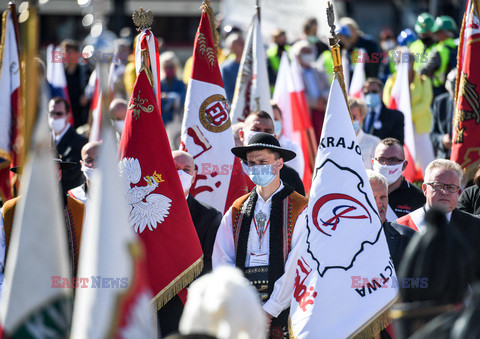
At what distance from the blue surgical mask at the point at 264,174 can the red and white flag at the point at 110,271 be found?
2.90 metres

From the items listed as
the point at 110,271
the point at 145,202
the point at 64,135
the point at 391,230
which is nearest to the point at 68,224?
the point at 145,202

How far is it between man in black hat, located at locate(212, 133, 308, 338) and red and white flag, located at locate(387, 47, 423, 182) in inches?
138

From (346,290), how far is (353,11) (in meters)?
18.6

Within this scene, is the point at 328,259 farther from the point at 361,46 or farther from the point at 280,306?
the point at 361,46

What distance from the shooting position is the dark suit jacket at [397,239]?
19.1ft

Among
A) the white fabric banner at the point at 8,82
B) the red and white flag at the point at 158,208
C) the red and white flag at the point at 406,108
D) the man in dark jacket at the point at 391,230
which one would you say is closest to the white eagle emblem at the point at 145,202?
the red and white flag at the point at 158,208

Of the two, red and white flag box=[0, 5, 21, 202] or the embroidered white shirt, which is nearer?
the embroidered white shirt

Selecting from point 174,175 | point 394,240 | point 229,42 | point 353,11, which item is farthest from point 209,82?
point 353,11

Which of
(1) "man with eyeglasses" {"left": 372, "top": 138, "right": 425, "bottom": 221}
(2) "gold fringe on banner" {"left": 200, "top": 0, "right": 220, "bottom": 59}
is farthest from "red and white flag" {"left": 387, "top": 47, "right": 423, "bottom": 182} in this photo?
(2) "gold fringe on banner" {"left": 200, "top": 0, "right": 220, "bottom": 59}

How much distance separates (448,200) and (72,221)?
2.70 metres

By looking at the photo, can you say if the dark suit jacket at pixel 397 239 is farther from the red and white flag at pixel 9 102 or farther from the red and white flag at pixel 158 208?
the red and white flag at pixel 9 102

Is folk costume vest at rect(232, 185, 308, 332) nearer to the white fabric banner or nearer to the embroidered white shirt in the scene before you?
the embroidered white shirt

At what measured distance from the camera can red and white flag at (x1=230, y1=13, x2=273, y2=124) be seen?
914cm

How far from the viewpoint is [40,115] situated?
10.0ft
